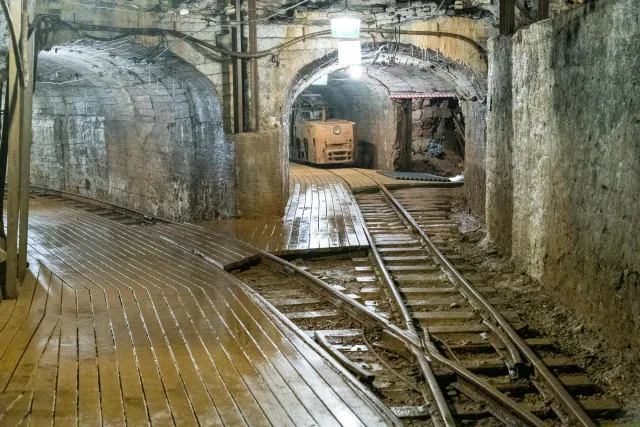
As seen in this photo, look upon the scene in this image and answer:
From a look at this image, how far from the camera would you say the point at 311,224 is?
12266mm

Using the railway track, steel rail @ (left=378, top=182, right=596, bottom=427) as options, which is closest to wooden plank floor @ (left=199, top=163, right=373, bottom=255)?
the railway track

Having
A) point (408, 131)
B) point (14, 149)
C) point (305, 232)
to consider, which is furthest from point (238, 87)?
point (408, 131)

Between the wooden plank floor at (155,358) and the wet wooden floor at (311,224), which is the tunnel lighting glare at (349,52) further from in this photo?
the wooden plank floor at (155,358)

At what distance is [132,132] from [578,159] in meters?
11.2

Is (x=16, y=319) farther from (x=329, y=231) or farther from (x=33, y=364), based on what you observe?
(x=329, y=231)

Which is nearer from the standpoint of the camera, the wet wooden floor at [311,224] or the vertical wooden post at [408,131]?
the wet wooden floor at [311,224]

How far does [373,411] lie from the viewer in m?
4.43

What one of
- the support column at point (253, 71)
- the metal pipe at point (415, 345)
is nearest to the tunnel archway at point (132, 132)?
the support column at point (253, 71)

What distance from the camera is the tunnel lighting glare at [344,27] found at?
39.9 feet

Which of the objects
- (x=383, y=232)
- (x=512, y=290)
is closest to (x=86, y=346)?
(x=512, y=290)

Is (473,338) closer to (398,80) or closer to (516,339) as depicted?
(516,339)

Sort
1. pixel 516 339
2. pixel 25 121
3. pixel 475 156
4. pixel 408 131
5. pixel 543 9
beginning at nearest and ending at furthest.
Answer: pixel 516 339 → pixel 25 121 → pixel 543 9 → pixel 475 156 → pixel 408 131

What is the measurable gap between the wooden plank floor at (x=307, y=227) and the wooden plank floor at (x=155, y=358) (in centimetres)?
207

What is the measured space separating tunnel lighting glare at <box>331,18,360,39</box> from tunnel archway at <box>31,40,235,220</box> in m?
2.42
